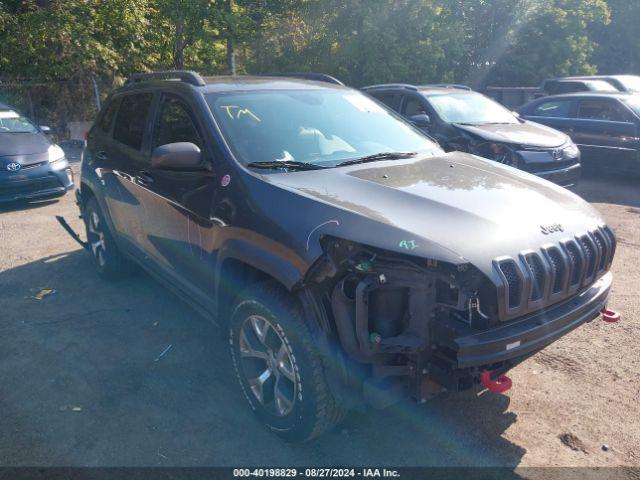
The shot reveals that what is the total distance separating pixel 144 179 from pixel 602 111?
358 inches

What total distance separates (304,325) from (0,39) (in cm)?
1726

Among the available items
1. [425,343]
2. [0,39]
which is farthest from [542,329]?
[0,39]

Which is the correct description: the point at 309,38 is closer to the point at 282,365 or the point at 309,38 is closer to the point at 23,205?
the point at 23,205

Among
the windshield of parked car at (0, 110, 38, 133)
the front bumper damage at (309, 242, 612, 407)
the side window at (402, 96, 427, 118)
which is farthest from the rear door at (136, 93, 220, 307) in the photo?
the windshield of parked car at (0, 110, 38, 133)

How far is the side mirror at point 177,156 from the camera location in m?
3.34

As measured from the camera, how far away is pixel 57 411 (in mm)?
3428

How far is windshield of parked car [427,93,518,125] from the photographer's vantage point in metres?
8.82

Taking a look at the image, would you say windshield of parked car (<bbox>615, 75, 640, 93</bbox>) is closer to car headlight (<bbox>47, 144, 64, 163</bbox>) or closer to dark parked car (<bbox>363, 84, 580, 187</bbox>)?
dark parked car (<bbox>363, 84, 580, 187</bbox>)

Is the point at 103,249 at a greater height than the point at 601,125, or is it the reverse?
the point at 601,125

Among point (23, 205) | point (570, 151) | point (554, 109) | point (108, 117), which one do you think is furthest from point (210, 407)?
point (554, 109)

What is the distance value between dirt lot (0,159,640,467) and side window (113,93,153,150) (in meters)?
1.48

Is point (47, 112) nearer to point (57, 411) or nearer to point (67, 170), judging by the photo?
point (67, 170)

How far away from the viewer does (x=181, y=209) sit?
3721 mm

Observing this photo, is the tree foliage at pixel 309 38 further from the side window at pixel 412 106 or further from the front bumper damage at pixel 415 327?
the front bumper damage at pixel 415 327
